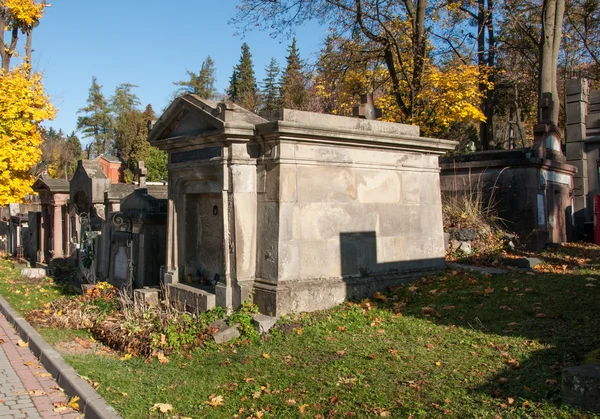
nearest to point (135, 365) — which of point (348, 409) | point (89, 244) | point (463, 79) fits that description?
point (348, 409)

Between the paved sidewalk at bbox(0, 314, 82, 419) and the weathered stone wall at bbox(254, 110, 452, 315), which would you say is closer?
the paved sidewalk at bbox(0, 314, 82, 419)

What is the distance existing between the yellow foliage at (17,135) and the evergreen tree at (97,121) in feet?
179

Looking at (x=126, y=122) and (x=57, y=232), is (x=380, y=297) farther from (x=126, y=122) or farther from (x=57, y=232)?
(x=126, y=122)

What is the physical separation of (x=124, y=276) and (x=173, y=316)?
4062mm

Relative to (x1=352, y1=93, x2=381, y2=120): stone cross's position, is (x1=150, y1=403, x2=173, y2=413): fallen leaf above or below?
below

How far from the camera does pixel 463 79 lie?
1681 cm

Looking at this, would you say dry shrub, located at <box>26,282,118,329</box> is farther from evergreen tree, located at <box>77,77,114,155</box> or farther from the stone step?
evergreen tree, located at <box>77,77,114,155</box>

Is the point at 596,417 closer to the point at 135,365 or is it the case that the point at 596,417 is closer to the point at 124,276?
the point at 135,365

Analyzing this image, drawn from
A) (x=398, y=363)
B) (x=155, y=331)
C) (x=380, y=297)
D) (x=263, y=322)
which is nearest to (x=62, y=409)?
(x=155, y=331)

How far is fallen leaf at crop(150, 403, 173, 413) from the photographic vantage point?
16.6 feet

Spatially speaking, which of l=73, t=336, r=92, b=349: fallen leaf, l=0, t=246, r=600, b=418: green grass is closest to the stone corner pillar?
l=73, t=336, r=92, b=349: fallen leaf

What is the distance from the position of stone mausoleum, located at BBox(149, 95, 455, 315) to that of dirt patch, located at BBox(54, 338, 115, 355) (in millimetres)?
1376

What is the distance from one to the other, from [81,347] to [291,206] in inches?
140

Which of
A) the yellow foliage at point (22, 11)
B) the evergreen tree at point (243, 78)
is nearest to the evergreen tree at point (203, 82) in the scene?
the evergreen tree at point (243, 78)
